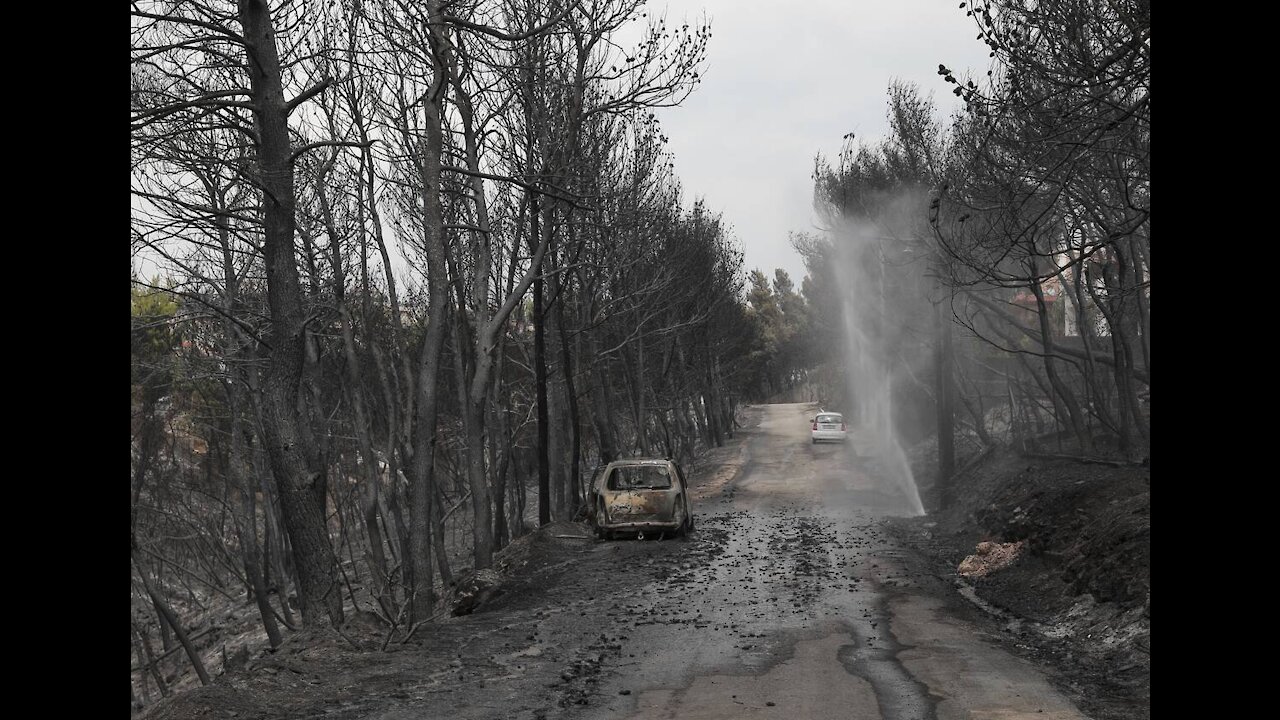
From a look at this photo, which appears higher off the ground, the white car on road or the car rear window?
the white car on road

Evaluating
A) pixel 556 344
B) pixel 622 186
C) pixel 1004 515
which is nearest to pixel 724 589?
pixel 1004 515

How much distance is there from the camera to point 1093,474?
2034 centimetres

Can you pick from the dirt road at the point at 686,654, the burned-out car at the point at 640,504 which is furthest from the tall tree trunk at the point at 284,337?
the burned-out car at the point at 640,504

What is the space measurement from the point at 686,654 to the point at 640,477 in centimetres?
1301

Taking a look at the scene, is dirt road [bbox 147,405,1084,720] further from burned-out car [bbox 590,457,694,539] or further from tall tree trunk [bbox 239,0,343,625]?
tall tree trunk [bbox 239,0,343,625]

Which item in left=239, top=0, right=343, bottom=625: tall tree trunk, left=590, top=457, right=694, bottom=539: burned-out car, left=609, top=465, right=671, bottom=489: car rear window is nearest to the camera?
left=239, top=0, right=343, bottom=625: tall tree trunk

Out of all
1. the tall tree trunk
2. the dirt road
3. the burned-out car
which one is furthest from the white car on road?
the tall tree trunk

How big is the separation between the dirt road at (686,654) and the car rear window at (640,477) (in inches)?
70.0

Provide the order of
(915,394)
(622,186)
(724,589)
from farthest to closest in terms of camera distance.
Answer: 1. (915,394)
2. (622,186)
3. (724,589)

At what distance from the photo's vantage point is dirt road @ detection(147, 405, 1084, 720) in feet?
28.3

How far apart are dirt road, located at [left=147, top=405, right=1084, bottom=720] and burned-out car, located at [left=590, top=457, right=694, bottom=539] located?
96cm
